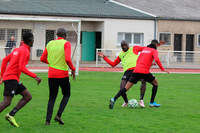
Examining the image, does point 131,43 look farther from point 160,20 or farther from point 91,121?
point 91,121

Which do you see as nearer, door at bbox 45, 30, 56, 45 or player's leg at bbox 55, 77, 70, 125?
player's leg at bbox 55, 77, 70, 125

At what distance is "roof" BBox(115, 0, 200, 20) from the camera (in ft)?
141

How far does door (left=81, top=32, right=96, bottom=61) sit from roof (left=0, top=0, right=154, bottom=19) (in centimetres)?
215

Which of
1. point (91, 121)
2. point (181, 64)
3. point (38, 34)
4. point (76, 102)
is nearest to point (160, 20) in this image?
point (181, 64)

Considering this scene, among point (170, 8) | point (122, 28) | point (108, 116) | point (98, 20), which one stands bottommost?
point (108, 116)

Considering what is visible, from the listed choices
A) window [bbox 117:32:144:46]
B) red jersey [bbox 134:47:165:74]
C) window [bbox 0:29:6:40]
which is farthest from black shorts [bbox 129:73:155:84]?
window [bbox 117:32:144:46]

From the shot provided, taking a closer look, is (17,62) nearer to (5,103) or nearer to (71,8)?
(5,103)

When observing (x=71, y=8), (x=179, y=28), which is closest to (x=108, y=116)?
(x=71, y=8)

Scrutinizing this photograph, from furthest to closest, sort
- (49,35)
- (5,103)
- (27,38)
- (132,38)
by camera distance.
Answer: (132,38) → (49,35) → (27,38) → (5,103)

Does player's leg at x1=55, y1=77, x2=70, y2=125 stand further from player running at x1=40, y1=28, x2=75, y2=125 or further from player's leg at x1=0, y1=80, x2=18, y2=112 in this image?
player's leg at x1=0, y1=80, x2=18, y2=112

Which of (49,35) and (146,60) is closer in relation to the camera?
(146,60)

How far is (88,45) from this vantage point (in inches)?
1625

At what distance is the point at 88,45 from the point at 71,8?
3498 millimetres

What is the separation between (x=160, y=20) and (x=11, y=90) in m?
32.9
